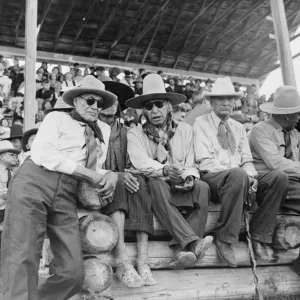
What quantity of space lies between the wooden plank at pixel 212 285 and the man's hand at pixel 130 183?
743mm

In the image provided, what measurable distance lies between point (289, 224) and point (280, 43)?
4.79 m

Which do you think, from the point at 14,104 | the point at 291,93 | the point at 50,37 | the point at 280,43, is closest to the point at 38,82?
the point at 14,104

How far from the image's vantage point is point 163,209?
3766 millimetres

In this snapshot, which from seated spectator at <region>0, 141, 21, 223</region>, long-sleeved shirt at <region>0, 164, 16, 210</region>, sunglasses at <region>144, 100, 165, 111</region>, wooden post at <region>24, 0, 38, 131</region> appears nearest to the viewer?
sunglasses at <region>144, 100, 165, 111</region>

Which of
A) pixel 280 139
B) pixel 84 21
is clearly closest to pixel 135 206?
pixel 280 139

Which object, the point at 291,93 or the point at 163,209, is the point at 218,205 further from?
the point at 291,93

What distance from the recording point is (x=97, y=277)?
11.0ft

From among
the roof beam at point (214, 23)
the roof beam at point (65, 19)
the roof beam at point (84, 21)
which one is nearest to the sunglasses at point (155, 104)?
the roof beam at point (84, 21)

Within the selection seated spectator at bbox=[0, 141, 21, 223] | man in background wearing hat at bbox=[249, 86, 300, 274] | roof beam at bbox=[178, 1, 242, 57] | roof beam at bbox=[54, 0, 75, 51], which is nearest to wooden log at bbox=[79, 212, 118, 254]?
man in background wearing hat at bbox=[249, 86, 300, 274]

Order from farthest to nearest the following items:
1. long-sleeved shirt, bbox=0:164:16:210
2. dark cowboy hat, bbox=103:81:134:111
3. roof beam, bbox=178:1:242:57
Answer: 1. roof beam, bbox=178:1:242:57
2. long-sleeved shirt, bbox=0:164:16:210
3. dark cowboy hat, bbox=103:81:134:111

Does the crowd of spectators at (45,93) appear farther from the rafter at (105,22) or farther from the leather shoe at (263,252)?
the leather shoe at (263,252)

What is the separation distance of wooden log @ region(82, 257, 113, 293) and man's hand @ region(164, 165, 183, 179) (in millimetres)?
984

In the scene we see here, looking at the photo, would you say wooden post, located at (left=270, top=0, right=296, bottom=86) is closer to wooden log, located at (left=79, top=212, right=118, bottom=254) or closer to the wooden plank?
the wooden plank

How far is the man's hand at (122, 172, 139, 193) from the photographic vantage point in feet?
12.3
